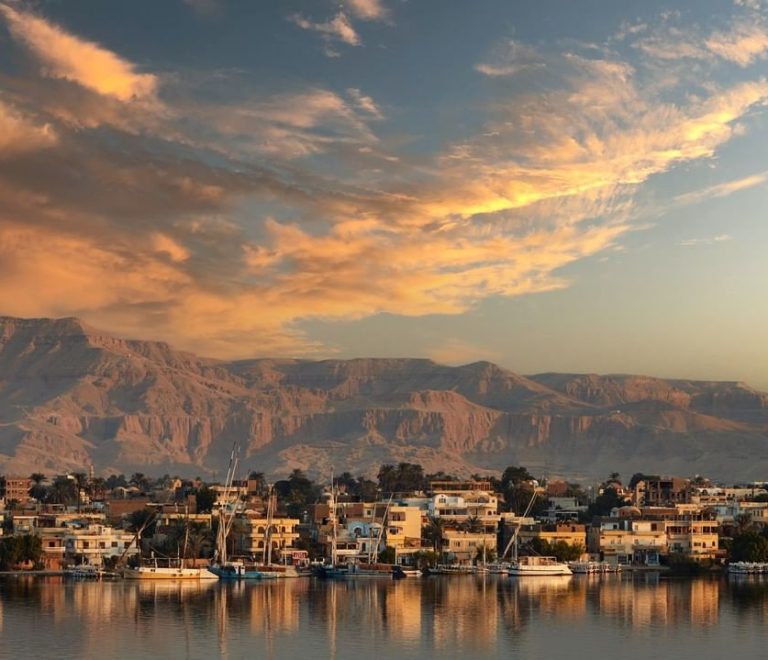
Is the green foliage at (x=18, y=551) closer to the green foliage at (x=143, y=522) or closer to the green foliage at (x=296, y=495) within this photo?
the green foliage at (x=143, y=522)

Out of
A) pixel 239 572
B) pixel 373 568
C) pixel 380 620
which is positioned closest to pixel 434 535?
pixel 373 568

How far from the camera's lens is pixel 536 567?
10425 cm

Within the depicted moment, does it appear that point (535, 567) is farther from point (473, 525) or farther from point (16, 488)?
point (16, 488)

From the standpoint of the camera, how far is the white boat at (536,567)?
10388cm

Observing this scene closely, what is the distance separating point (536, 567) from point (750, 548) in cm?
1827

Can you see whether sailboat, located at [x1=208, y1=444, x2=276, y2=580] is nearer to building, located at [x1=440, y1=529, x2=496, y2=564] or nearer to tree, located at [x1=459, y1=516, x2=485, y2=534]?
building, located at [x1=440, y1=529, x2=496, y2=564]

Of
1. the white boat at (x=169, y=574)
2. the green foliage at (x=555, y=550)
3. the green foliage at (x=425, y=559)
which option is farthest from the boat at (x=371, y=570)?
the green foliage at (x=555, y=550)

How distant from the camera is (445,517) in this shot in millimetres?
123750

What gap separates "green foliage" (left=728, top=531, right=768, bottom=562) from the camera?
110 meters

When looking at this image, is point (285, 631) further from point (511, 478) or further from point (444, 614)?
point (511, 478)

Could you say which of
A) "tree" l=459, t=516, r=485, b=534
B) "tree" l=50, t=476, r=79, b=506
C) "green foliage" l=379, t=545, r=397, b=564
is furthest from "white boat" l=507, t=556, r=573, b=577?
"tree" l=50, t=476, r=79, b=506

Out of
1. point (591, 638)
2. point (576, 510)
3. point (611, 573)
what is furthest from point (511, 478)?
point (591, 638)

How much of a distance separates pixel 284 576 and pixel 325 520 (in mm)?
21997

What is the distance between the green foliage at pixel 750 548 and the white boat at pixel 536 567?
46.3ft
